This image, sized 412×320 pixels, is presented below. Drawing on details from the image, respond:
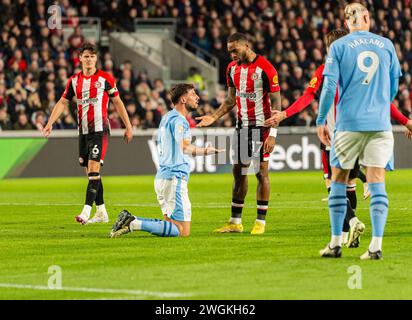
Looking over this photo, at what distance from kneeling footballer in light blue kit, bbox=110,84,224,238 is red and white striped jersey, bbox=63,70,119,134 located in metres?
2.93

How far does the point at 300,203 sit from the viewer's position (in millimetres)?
18312

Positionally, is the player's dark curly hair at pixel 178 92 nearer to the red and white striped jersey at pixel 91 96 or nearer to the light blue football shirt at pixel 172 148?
the light blue football shirt at pixel 172 148

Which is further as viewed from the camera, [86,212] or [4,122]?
[4,122]

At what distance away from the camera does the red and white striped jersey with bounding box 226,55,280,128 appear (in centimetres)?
1340

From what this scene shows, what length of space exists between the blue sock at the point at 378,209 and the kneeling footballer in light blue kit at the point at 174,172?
265cm

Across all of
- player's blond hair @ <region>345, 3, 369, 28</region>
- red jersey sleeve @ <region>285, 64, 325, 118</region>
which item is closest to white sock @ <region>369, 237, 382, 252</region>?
red jersey sleeve @ <region>285, 64, 325, 118</region>

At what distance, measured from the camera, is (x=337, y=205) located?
10414 mm

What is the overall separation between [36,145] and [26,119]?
36.1 inches

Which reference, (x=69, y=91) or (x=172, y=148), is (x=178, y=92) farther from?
(x=69, y=91)

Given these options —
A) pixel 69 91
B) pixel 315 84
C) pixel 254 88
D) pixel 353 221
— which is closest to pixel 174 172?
pixel 254 88

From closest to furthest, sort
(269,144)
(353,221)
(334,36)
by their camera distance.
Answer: (353,221) → (334,36) → (269,144)

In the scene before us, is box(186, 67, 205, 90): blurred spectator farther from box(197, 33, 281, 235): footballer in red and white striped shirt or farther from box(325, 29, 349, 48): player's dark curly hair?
box(325, 29, 349, 48): player's dark curly hair

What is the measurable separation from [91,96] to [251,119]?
9.43ft

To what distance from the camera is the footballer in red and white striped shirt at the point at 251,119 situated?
1327cm
